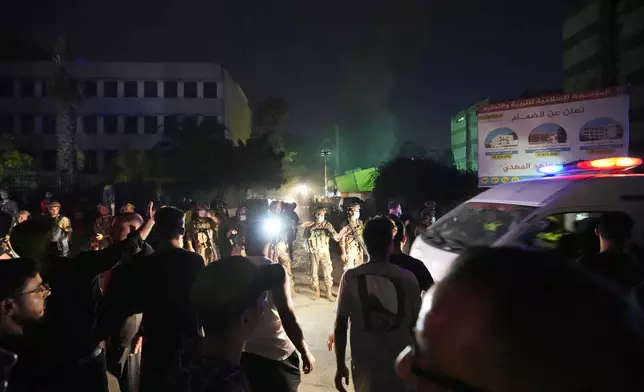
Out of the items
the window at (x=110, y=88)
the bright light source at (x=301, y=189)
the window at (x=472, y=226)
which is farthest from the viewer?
the bright light source at (x=301, y=189)

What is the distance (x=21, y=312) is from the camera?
2.89 m

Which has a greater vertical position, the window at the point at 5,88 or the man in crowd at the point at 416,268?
the window at the point at 5,88

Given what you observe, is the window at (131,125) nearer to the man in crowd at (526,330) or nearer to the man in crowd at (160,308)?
the man in crowd at (160,308)

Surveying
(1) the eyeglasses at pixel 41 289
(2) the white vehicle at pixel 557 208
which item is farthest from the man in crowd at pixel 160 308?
(2) the white vehicle at pixel 557 208

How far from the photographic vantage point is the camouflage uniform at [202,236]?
10.2 metres

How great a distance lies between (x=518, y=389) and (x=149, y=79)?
5082 centimetres

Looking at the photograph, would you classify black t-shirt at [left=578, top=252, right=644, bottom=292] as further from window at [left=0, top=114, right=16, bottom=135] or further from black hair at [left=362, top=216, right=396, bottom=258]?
window at [left=0, top=114, right=16, bottom=135]

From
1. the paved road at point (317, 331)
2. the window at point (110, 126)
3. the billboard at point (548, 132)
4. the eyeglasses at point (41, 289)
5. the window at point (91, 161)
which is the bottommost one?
the paved road at point (317, 331)

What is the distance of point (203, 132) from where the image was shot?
36.7 m

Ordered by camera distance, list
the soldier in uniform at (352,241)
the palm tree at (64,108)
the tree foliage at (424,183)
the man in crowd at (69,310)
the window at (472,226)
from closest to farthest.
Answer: the man in crowd at (69,310) < the window at (472,226) < the soldier in uniform at (352,241) < the tree foliage at (424,183) < the palm tree at (64,108)

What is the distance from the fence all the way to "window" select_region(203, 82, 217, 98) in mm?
17362

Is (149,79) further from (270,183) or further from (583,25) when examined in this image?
(583,25)

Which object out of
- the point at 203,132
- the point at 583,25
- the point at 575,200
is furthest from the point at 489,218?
the point at 203,132

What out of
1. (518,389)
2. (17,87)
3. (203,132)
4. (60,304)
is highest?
(17,87)
